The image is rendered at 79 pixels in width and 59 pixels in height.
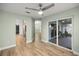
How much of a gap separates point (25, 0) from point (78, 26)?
8.56 feet

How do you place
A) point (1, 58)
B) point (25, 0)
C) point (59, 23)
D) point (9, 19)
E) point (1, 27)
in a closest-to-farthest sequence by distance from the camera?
point (1, 58), point (25, 0), point (1, 27), point (9, 19), point (59, 23)

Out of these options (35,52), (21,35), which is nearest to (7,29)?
(35,52)

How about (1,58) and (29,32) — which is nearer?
(1,58)

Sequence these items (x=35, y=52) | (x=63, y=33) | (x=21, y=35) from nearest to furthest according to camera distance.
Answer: (x=35, y=52), (x=63, y=33), (x=21, y=35)

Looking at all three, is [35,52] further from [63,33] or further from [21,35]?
[21,35]

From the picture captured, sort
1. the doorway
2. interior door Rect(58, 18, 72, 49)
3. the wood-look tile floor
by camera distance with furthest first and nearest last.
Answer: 1. the doorway
2. interior door Rect(58, 18, 72, 49)
3. the wood-look tile floor

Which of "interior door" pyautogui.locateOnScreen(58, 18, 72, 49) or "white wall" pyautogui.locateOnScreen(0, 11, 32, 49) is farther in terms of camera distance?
"interior door" pyautogui.locateOnScreen(58, 18, 72, 49)

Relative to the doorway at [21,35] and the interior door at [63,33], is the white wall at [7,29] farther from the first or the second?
the interior door at [63,33]

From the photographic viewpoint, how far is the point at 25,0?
104 centimetres

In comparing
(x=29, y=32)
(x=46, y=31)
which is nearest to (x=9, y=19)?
(x=29, y=32)

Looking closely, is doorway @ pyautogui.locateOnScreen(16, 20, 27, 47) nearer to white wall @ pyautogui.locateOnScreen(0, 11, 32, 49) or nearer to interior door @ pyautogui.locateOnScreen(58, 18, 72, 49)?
white wall @ pyautogui.locateOnScreen(0, 11, 32, 49)

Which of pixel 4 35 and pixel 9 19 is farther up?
pixel 9 19

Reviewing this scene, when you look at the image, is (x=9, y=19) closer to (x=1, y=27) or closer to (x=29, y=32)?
(x=1, y=27)

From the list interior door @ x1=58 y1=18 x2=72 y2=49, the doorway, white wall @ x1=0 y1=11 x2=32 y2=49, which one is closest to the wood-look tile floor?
white wall @ x1=0 y1=11 x2=32 y2=49
